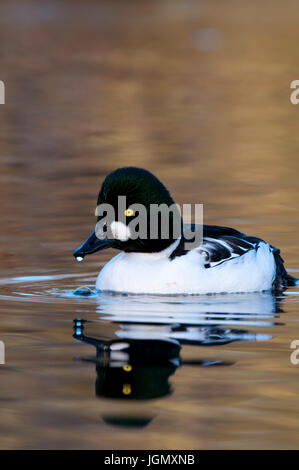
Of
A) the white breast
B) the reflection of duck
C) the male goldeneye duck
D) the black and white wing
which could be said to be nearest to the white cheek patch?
the male goldeneye duck

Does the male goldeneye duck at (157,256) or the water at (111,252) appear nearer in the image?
the water at (111,252)

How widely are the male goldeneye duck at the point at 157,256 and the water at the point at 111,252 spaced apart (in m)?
0.16

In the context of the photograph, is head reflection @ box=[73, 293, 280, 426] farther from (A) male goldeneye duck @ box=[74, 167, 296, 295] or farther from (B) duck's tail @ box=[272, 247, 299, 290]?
(B) duck's tail @ box=[272, 247, 299, 290]

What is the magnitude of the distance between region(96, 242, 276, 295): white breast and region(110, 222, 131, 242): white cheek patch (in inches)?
10.5

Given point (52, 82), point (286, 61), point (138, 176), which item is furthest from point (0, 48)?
point (138, 176)

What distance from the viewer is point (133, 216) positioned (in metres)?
9.16

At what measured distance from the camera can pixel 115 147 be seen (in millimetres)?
19141

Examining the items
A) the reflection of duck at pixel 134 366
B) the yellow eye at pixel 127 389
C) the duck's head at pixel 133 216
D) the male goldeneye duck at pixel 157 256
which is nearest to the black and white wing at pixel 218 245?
the male goldeneye duck at pixel 157 256

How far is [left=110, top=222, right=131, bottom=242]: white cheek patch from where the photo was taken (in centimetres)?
916

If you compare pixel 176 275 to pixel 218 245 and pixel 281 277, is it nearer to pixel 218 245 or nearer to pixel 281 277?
pixel 218 245

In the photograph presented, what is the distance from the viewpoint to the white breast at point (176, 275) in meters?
9.19

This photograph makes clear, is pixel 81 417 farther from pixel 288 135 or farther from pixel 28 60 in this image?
pixel 28 60

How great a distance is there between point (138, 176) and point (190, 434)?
3705 millimetres

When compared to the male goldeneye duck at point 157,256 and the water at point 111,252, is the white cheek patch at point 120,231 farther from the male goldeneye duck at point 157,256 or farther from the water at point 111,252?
the water at point 111,252
